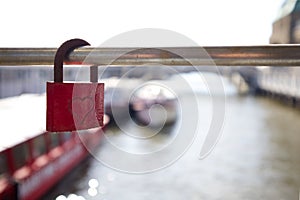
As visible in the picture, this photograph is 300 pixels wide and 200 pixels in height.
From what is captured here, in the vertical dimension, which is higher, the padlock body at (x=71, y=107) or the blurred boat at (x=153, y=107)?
the padlock body at (x=71, y=107)

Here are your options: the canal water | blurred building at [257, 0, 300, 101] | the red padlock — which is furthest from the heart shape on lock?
blurred building at [257, 0, 300, 101]

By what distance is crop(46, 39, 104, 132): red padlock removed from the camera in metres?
0.39

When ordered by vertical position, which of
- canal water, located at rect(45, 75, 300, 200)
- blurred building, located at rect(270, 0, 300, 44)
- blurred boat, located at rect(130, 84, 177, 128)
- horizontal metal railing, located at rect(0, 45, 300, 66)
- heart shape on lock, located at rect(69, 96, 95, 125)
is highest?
blurred building, located at rect(270, 0, 300, 44)

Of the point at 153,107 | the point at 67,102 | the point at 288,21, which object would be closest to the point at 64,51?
the point at 67,102

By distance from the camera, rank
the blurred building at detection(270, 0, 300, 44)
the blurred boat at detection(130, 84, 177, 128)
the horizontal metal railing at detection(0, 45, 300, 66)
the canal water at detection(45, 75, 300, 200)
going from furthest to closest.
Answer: the blurred building at detection(270, 0, 300, 44) < the blurred boat at detection(130, 84, 177, 128) < the canal water at detection(45, 75, 300, 200) < the horizontal metal railing at detection(0, 45, 300, 66)

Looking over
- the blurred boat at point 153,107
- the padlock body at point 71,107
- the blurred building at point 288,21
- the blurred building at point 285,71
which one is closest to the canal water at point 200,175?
the blurred boat at point 153,107

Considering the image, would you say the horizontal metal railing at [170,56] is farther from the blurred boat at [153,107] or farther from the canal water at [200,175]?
the blurred boat at [153,107]

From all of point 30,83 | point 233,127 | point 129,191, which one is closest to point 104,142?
point 129,191

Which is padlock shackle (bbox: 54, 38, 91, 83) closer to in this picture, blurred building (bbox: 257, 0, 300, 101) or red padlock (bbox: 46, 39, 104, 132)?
red padlock (bbox: 46, 39, 104, 132)

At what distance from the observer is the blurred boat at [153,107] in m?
8.02

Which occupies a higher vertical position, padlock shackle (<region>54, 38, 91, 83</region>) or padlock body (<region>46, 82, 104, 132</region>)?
padlock shackle (<region>54, 38, 91, 83</region>)

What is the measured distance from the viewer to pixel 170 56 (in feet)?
1.26

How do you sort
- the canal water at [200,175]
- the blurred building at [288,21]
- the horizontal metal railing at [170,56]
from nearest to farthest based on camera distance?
the horizontal metal railing at [170,56] → the canal water at [200,175] → the blurred building at [288,21]

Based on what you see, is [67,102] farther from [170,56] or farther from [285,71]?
[285,71]
